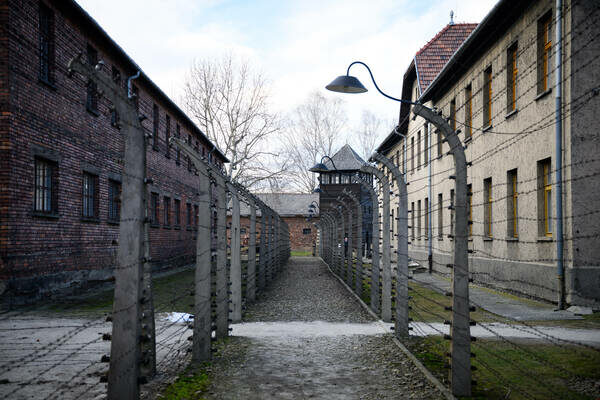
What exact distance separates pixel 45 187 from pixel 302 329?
777cm

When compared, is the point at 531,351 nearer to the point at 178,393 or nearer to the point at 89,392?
the point at 178,393

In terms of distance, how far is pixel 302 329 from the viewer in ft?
33.3

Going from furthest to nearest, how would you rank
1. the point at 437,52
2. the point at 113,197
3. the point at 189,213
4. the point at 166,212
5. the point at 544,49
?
the point at 189,213
the point at 437,52
the point at 166,212
the point at 113,197
the point at 544,49

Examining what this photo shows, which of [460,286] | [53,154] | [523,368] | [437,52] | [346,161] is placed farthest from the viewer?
[346,161]

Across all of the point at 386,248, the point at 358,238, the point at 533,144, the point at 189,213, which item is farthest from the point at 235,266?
the point at 189,213

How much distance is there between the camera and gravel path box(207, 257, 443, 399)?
5.98 metres

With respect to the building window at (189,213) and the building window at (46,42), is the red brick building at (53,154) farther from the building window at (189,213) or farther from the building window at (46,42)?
the building window at (189,213)

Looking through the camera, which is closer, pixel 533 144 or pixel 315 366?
pixel 315 366

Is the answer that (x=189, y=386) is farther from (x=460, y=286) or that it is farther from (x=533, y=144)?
(x=533, y=144)

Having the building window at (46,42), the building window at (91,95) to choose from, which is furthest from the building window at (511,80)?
the building window at (46,42)

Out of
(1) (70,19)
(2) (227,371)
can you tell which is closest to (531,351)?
(2) (227,371)

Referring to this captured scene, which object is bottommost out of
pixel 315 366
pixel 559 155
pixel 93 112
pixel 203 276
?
pixel 315 366

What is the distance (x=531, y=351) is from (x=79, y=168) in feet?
41.0

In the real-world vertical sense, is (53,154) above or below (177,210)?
above
